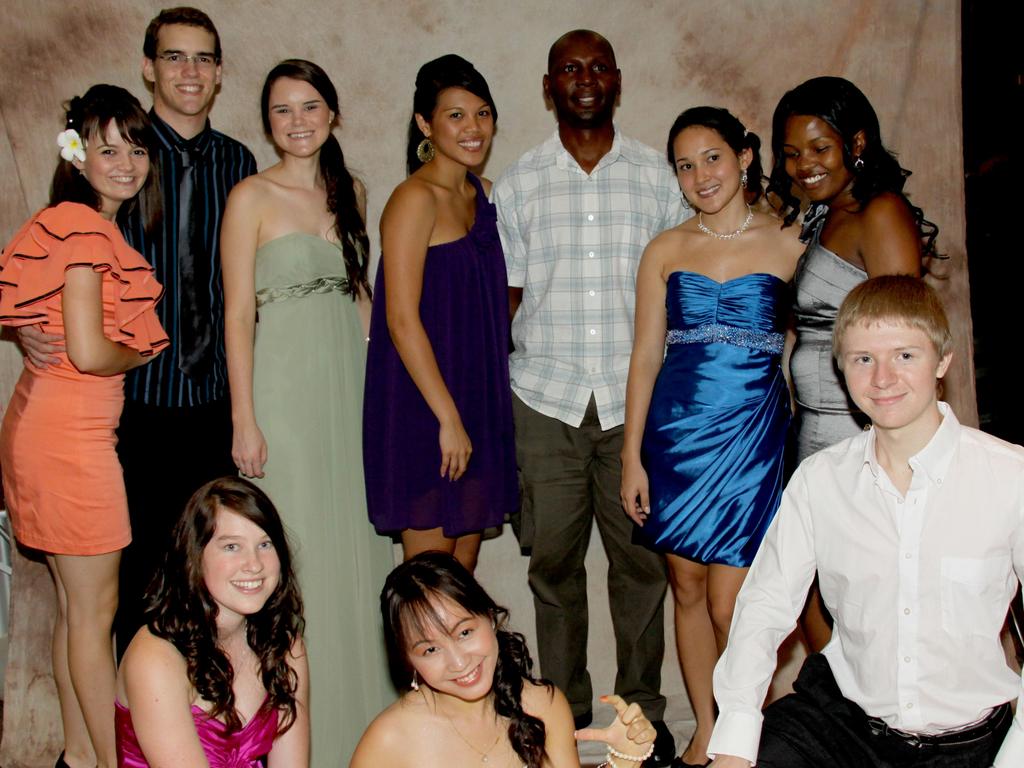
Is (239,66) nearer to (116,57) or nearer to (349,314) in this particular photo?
(116,57)

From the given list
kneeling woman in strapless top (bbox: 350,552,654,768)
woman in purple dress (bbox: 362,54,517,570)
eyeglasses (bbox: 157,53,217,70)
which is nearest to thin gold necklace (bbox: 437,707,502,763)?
kneeling woman in strapless top (bbox: 350,552,654,768)

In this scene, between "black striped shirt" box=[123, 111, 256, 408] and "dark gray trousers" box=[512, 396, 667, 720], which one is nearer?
"black striped shirt" box=[123, 111, 256, 408]

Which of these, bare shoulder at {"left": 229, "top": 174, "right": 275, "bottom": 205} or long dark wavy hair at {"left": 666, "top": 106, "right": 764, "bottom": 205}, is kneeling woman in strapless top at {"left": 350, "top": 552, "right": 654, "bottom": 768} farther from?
long dark wavy hair at {"left": 666, "top": 106, "right": 764, "bottom": 205}

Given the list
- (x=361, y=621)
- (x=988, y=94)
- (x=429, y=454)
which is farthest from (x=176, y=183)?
(x=988, y=94)

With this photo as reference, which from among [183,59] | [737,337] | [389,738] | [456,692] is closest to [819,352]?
[737,337]

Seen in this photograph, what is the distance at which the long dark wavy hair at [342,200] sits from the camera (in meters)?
2.96

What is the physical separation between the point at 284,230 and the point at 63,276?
22.1 inches

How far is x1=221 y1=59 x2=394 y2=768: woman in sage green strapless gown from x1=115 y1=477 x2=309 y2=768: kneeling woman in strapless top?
0.60 m

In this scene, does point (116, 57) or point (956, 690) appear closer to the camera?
point (956, 690)

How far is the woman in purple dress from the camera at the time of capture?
9.60 feet

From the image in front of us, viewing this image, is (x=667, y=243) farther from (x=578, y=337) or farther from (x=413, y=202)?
(x=413, y=202)

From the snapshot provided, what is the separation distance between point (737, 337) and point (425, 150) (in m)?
0.99

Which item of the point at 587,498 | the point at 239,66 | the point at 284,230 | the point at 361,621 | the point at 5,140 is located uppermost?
the point at 239,66

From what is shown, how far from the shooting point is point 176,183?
2936mm
